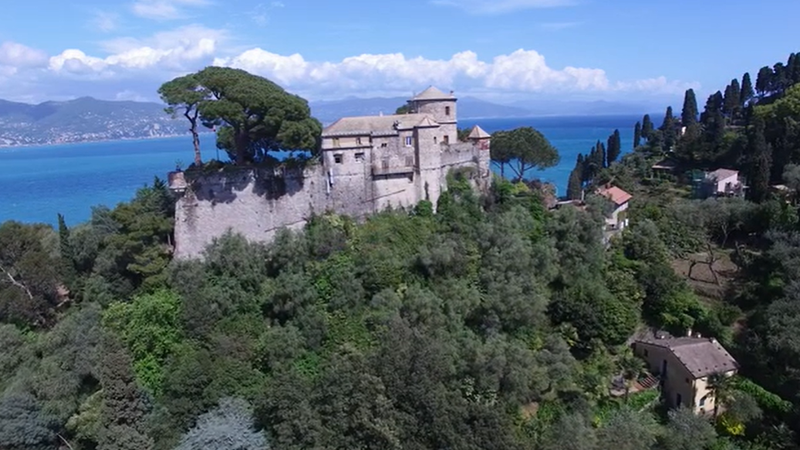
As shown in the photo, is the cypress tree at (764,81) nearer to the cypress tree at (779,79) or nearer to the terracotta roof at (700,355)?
the cypress tree at (779,79)

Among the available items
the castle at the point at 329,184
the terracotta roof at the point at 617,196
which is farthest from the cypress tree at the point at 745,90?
the castle at the point at 329,184

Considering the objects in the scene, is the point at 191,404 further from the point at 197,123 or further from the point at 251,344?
the point at 197,123

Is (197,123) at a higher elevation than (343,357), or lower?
higher

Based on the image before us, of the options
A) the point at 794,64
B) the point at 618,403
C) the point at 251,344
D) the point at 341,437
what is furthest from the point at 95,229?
the point at 794,64

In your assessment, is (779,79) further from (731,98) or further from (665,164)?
(665,164)

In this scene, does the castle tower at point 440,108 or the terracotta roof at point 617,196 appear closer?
the castle tower at point 440,108
